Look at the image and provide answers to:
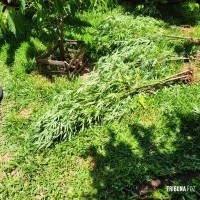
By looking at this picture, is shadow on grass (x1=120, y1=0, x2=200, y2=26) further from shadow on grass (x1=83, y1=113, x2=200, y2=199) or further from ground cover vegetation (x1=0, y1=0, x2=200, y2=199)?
shadow on grass (x1=83, y1=113, x2=200, y2=199)

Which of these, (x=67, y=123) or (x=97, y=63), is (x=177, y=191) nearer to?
(x=67, y=123)

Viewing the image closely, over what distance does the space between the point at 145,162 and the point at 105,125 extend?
1.00 meters

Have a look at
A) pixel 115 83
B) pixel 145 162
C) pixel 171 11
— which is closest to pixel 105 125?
pixel 115 83

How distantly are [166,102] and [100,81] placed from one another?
129cm

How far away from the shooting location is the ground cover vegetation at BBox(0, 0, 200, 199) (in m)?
3.71

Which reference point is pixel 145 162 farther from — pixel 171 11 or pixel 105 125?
pixel 171 11

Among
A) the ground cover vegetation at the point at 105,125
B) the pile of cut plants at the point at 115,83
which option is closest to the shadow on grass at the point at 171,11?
the pile of cut plants at the point at 115,83

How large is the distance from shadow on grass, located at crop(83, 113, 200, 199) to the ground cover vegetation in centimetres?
1

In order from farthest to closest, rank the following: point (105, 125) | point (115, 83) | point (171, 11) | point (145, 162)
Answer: point (171, 11) → point (115, 83) → point (105, 125) → point (145, 162)

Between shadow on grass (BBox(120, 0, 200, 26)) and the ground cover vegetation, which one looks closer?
the ground cover vegetation

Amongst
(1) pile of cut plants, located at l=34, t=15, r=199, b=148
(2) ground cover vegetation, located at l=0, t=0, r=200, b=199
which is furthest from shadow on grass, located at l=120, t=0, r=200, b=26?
(2) ground cover vegetation, located at l=0, t=0, r=200, b=199

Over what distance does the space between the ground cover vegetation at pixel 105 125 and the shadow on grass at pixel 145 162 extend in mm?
13

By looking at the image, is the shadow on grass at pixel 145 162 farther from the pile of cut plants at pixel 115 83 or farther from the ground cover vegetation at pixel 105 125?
the pile of cut plants at pixel 115 83

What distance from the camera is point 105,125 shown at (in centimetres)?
452
